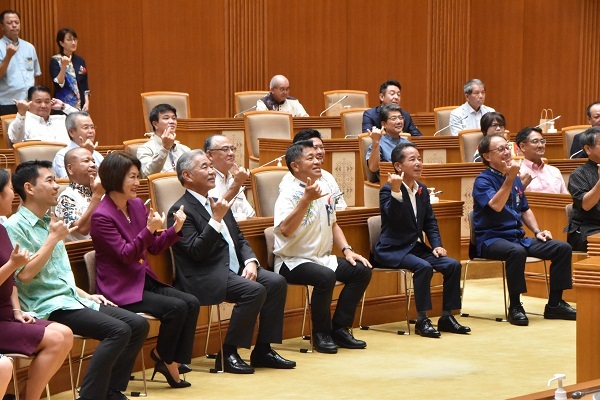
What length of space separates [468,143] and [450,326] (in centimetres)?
223

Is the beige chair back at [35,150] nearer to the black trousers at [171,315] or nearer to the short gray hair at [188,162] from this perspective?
the short gray hair at [188,162]

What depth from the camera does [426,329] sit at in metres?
5.88

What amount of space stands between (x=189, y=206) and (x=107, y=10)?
4995mm

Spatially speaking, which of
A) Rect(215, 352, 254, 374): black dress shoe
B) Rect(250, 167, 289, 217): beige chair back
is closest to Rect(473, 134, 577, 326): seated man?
Rect(250, 167, 289, 217): beige chair back

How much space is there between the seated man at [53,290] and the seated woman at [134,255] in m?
0.25

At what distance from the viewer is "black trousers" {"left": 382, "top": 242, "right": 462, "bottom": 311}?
586 cm

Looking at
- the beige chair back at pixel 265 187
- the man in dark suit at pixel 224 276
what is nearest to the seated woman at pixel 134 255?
the man in dark suit at pixel 224 276

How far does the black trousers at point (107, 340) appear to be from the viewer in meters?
4.17

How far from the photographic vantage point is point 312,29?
429 inches

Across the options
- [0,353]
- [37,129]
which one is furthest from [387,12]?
[0,353]

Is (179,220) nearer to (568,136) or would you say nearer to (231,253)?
(231,253)

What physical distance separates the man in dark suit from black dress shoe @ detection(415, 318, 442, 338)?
3.29 feet

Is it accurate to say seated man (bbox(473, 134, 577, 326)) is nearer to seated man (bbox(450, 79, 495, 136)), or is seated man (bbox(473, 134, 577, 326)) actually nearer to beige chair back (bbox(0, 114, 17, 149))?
seated man (bbox(450, 79, 495, 136))

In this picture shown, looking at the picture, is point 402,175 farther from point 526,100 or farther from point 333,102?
point 526,100
